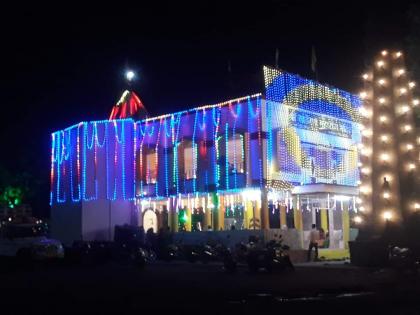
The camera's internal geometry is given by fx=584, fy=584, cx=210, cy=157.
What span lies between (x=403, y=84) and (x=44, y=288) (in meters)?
13.8

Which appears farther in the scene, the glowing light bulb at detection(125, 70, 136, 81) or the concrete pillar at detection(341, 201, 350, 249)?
the glowing light bulb at detection(125, 70, 136, 81)

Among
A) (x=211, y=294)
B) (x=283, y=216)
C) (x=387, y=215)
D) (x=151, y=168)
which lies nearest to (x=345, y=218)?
(x=283, y=216)

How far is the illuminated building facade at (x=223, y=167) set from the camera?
84.5 feet

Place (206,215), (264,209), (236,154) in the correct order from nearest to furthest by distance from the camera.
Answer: (264,209) → (236,154) → (206,215)

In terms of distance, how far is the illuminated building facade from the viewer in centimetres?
2575

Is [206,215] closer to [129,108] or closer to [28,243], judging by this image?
[129,108]

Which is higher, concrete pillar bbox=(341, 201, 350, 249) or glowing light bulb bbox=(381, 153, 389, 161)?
glowing light bulb bbox=(381, 153, 389, 161)

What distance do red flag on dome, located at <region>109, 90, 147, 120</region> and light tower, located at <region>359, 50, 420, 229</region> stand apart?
14891mm

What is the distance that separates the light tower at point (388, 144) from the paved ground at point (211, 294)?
314 centimetres

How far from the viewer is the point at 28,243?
2550 cm

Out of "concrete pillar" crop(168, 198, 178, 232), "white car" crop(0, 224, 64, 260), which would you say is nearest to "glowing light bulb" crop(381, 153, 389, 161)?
"concrete pillar" crop(168, 198, 178, 232)

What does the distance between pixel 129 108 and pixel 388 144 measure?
17.3 meters

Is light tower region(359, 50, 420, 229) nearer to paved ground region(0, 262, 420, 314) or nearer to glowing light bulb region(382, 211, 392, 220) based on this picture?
glowing light bulb region(382, 211, 392, 220)

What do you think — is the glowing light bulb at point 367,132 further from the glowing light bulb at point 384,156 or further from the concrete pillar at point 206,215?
the concrete pillar at point 206,215
